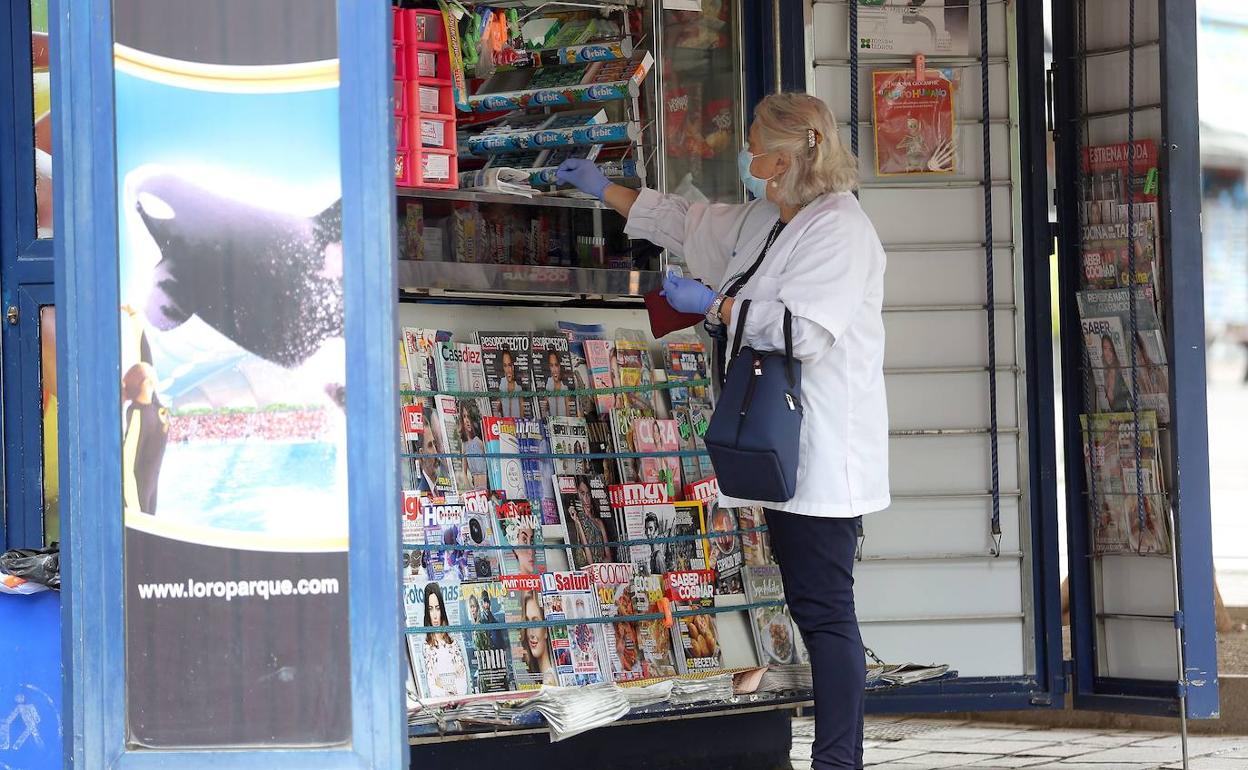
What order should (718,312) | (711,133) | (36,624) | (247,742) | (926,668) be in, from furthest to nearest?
(711,133) → (926,668) → (718,312) → (36,624) → (247,742)

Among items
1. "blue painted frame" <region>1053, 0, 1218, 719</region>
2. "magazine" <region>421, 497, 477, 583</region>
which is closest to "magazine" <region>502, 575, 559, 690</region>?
"magazine" <region>421, 497, 477, 583</region>

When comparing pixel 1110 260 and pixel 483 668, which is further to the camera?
pixel 1110 260

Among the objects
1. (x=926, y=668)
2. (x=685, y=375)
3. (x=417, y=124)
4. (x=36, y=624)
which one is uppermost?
(x=417, y=124)

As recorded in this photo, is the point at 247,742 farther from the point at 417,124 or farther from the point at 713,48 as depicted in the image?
the point at 713,48

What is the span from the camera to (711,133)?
4.94m

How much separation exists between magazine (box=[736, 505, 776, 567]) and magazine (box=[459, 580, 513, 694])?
0.80 meters

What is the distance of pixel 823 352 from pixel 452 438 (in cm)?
115

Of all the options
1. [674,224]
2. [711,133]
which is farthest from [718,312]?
[711,133]

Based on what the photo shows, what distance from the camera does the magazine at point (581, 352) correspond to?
4.60 metres

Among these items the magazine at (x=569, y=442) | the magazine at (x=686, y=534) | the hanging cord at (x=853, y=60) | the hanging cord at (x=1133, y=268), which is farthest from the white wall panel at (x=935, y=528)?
the hanging cord at (x=853, y=60)

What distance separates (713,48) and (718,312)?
1422 mm

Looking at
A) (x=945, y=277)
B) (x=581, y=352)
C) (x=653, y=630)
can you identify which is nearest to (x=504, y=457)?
(x=581, y=352)

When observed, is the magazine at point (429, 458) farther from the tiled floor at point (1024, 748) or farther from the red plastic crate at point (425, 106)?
the tiled floor at point (1024, 748)

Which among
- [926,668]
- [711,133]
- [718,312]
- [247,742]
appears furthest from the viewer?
Answer: [711,133]
